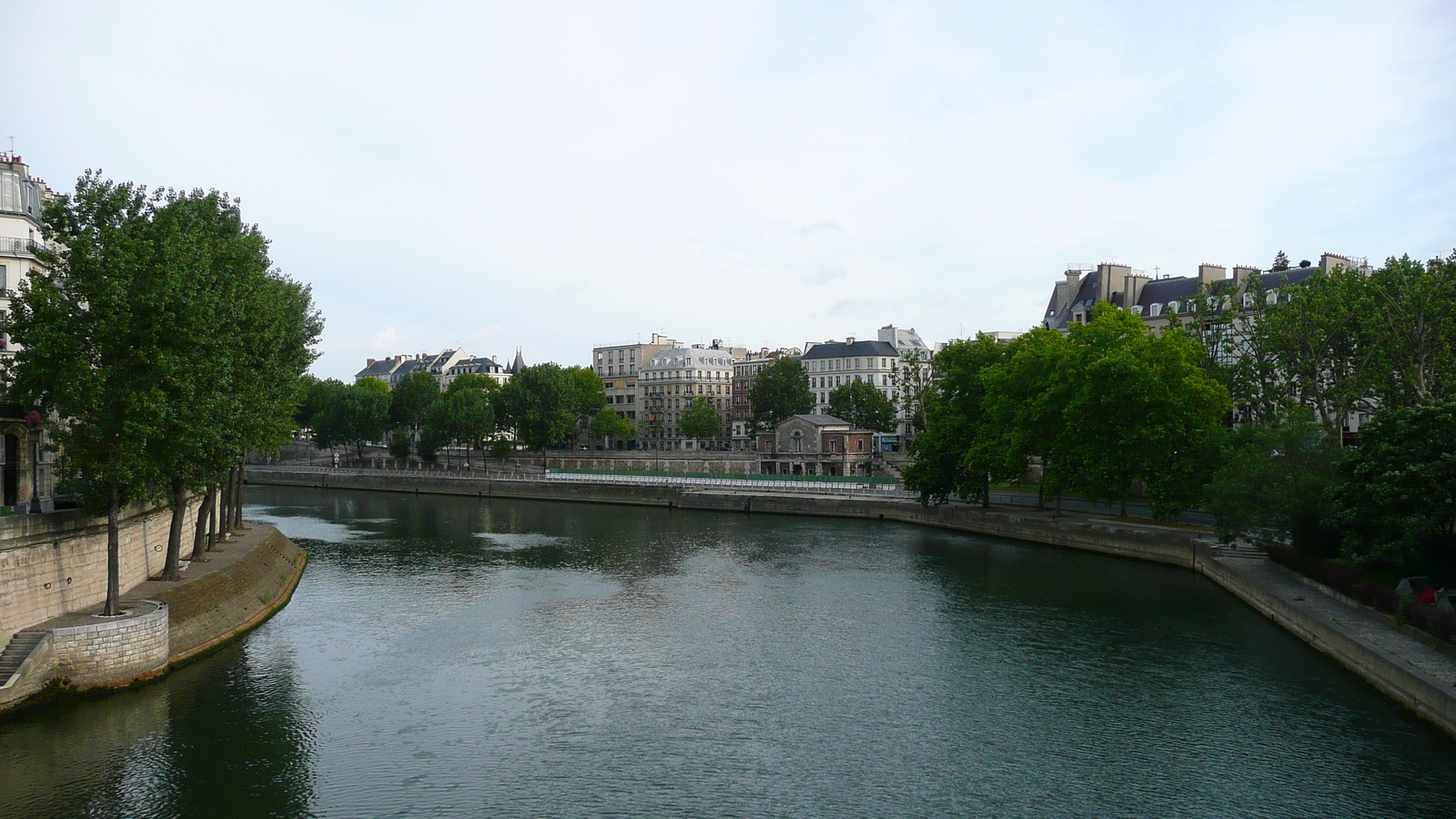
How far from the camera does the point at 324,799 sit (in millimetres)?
20922

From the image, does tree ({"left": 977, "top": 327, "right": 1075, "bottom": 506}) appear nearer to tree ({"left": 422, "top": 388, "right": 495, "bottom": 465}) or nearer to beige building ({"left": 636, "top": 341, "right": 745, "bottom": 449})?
tree ({"left": 422, "top": 388, "right": 495, "bottom": 465})

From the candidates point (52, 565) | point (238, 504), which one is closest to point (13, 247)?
point (52, 565)

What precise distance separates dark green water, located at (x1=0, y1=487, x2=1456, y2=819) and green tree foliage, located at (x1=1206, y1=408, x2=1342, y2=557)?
391 centimetres

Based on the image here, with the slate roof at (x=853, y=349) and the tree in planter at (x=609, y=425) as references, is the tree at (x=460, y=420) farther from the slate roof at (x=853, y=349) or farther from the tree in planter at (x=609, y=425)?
the slate roof at (x=853, y=349)

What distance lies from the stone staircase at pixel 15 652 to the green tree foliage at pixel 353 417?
102 meters

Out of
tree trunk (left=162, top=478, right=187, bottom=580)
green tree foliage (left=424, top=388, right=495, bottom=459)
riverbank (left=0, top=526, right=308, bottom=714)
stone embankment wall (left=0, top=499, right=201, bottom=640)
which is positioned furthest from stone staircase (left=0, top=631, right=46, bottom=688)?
green tree foliage (left=424, top=388, right=495, bottom=459)

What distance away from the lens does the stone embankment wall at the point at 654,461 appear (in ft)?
376

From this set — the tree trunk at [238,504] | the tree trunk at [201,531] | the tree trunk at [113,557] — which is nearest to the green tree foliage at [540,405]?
the tree trunk at [238,504]

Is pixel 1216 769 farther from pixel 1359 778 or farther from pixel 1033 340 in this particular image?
pixel 1033 340

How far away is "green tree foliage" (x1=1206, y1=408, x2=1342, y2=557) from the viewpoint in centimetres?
3806

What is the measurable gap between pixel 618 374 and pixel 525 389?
149 ft

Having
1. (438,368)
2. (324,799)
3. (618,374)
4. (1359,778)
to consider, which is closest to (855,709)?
(1359,778)

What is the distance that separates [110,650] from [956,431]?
52.4 m

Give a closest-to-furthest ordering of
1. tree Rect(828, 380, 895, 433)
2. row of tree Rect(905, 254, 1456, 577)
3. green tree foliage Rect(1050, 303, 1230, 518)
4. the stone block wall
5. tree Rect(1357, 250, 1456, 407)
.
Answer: the stone block wall, row of tree Rect(905, 254, 1456, 577), tree Rect(1357, 250, 1456, 407), green tree foliage Rect(1050, 303, 1230, 518), tree Rect(828, 380, 895, 433)
